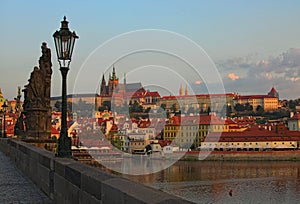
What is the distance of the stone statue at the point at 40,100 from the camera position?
14.3 meters

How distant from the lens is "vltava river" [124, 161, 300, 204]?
35.9 metres

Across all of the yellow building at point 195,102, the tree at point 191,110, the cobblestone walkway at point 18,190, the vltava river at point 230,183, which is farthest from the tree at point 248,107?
the cobblestone walkway at point 18,190

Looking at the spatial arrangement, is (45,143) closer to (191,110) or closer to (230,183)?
(230,183)

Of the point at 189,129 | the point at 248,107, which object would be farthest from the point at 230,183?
the point at 248,107

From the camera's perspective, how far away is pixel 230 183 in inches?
1735

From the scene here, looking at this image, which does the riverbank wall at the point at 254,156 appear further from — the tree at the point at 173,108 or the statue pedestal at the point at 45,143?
the statue pedestal at the point at 45,143

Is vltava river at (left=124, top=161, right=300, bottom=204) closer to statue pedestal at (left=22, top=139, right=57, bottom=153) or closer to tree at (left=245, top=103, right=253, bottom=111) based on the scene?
statue pedestal at (left=22, top=139, right=57, bottom=153)

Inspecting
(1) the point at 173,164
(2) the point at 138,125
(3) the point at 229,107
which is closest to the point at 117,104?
(2) the point at 138,125

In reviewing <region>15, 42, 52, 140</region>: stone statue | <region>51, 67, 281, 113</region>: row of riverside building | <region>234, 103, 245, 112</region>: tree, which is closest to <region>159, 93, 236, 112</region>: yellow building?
<region>51, 67, 281, 113</region>: row of riverside building

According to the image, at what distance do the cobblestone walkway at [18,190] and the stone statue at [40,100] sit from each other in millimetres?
4710

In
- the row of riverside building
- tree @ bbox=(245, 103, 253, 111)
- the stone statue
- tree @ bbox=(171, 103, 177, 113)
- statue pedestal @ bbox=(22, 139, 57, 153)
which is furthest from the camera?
tree @ bbox=(245, 103, 253, 111)

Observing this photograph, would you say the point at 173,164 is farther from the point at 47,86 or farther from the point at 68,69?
the point at 68,69

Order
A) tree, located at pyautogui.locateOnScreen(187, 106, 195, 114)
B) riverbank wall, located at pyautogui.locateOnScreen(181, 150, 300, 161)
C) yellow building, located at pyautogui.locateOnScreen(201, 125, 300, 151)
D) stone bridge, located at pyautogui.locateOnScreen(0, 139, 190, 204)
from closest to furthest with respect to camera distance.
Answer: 1. stone bridge, located at pyautogui.locateOnScreen(0, 139, 190, 204)
2. riverbank wall, located at pyautogui.locateOnScreen(181, 150, 300, 161)
3. yellow building, located at pyautogui.locateOnScreen(201, 125, 300, 151)
4. tree, located at pyautogui.locateOnScreen(187, 106, 195, 114)

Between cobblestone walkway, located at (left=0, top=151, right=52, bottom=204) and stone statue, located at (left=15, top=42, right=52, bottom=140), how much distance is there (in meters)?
4.71
